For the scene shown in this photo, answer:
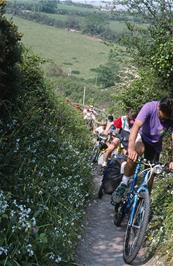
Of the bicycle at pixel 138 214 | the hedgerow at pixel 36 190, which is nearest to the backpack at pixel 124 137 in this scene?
the hedgerow at pixel 36 190

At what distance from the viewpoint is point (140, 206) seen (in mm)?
5590

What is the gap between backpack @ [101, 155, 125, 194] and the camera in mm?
7750

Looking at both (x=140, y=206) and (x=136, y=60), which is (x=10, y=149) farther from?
(x=136, y=60)

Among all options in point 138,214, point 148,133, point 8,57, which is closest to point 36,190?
point 138,214

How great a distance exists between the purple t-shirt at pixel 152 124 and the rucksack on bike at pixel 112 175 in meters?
1.65

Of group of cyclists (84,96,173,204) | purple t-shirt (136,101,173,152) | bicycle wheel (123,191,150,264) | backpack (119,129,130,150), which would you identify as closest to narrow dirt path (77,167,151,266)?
bicycle wheel (123,191,150,264)

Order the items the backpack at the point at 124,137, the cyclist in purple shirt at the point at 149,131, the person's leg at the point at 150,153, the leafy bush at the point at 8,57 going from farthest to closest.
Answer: the backpack at the point at 124,137 → the person's leg at the point at 150,153 → the leafy bush at the point at 8,57 → the cyclist in purple shirt at the point at 149,131

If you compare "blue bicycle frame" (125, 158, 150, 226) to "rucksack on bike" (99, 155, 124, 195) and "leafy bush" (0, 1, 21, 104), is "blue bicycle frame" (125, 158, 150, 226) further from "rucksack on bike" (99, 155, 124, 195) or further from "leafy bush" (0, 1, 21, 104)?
"leafy bush" (0, 1, 21, 104)

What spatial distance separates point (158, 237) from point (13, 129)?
241cm

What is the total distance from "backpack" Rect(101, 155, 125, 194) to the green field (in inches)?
2660

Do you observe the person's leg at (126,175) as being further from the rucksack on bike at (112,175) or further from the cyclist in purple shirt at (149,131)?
the rucksack on bike at (112,175)

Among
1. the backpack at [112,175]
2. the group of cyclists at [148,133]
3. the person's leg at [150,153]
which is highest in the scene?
the group of cyclists at [148,133]

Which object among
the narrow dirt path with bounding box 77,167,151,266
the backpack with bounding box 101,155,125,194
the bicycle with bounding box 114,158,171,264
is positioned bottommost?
the narrow dirt path with bounding box 77,167,151,266

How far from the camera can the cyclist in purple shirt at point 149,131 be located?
18.0 ft
